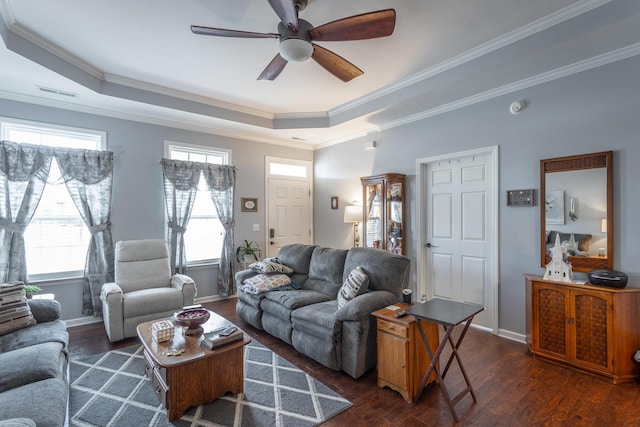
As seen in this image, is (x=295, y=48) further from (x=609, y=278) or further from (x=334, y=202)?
(x=334, y=202)

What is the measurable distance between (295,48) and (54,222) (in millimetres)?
3790

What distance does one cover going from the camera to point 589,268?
2828 millimetres

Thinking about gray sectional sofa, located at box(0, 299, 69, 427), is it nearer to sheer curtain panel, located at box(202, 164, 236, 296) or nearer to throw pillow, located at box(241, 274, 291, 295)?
throw pillow, located at box(241, 274, 291, 295)

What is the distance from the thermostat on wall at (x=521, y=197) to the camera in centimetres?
320

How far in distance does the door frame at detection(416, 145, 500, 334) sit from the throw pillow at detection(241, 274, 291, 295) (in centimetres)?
193

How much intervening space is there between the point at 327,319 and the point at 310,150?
425 cm

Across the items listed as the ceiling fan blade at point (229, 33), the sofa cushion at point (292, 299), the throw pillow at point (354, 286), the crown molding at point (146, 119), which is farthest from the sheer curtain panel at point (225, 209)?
the ceiling fan blade at point (229, 33)

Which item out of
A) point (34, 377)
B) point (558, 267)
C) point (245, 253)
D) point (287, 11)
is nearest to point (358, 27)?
point (287, 11)

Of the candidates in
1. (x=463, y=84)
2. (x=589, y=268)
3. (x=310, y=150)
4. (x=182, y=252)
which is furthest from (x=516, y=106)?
(x=182, y=252)

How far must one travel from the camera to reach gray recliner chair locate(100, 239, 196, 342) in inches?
129

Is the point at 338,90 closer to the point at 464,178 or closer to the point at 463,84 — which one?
the point at 463,84

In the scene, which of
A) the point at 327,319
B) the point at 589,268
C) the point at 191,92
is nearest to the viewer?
the point at 327,319

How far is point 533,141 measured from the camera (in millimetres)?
3213

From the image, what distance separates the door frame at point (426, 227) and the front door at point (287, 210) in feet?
8.17
